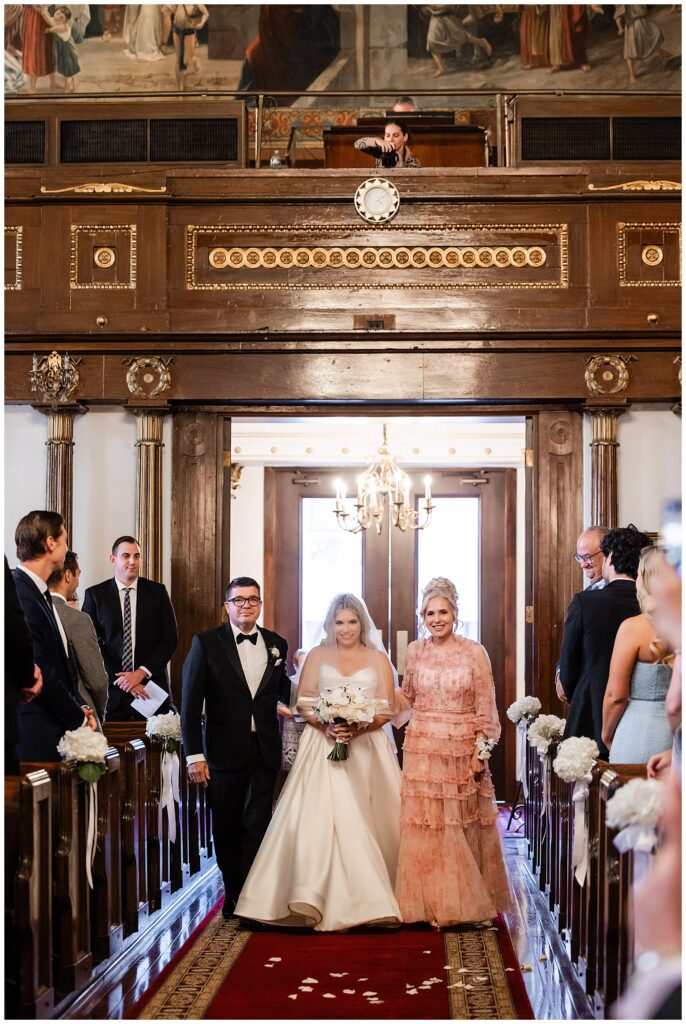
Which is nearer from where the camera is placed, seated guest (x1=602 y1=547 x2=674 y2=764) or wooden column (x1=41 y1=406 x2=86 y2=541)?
seated guest (x1=602 y1=547 x2=674 y2=764)

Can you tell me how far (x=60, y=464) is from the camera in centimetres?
874

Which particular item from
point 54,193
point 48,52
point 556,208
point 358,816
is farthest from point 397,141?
point 358,816

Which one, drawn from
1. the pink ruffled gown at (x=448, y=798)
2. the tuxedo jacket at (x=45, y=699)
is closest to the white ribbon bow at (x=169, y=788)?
the pink ruffled gown at (x=448, y=798)

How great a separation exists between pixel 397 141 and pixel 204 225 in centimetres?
158

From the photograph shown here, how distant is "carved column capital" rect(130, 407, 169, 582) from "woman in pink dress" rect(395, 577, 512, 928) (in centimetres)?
267

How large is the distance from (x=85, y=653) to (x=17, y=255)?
4.10 m

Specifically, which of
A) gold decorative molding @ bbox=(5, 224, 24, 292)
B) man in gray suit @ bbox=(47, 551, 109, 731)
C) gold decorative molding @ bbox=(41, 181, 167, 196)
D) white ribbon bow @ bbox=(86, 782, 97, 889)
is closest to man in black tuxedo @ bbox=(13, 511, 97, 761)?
white ribbon bow @ bbox=(86, 782, 97, 889)

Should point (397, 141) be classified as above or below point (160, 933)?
above

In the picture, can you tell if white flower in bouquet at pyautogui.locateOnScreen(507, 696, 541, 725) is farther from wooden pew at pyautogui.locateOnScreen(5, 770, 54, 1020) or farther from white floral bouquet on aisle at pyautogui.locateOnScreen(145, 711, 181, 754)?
wooden pew at pyautogui.locateOnScreen(5, 770, 54, 1020)

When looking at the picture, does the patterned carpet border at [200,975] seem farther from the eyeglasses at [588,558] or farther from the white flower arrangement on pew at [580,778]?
the eyeglasses at [588,558]

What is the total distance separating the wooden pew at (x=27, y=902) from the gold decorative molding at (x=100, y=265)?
4.91m

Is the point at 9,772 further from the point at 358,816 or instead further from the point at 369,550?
the point at 369,550

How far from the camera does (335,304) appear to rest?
877 centimetres

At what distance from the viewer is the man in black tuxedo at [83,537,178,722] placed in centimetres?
791
